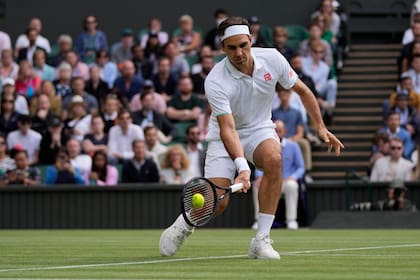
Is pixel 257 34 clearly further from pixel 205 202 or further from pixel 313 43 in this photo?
pixel 205 202

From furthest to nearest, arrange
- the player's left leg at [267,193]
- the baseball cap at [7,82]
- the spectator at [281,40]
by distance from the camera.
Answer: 1. the spectator at [281,40]
2. the baseball cap at [7,82]
3. the player's left leg at [267,193]

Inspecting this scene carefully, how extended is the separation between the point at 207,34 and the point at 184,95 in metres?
2.59

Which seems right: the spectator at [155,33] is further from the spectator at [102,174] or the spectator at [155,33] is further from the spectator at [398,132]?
the spectator at [398,132]

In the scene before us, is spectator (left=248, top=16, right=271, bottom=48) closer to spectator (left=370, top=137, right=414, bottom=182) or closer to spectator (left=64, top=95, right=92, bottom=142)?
spectator (left=64, top=95, right=92, bottom=142)

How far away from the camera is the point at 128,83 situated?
21.0 metres

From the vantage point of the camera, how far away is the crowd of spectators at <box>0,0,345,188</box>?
18.8 metres

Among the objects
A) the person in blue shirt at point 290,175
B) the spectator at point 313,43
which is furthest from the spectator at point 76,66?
the person in blue shirt at point 290,175

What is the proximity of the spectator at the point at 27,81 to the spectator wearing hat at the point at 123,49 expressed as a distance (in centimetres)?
214

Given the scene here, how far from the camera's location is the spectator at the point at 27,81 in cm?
2089

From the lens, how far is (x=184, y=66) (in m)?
21.2

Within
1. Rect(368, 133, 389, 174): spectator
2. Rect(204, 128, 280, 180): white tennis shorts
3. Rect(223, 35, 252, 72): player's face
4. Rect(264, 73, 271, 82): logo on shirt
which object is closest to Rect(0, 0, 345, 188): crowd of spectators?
Rect(368, 133, 389, 174): spectator

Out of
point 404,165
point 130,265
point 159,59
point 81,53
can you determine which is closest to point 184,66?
point 159,59

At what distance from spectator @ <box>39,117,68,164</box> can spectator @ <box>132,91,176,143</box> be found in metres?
1.33

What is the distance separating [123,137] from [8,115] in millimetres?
2262
